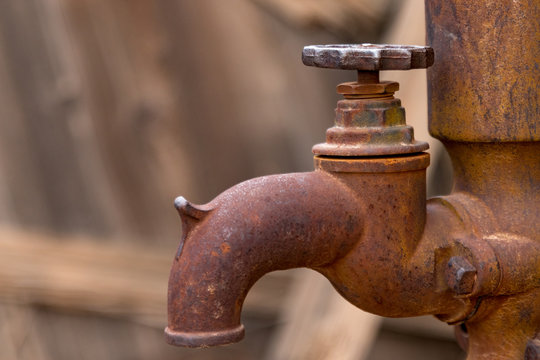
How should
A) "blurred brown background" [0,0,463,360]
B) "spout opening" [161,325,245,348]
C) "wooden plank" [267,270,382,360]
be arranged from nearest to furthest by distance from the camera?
"spout opening" [161,325,245,348] → "wooden plank" [267,270,382,360] → "blurred brown background" [0,0,463,360]

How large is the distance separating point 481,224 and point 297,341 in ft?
4.29

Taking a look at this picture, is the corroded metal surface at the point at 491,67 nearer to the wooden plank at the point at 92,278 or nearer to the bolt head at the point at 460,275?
the bolt head at the point at 460,275

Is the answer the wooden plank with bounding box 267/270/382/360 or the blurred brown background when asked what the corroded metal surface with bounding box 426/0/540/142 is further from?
the blurred brown background

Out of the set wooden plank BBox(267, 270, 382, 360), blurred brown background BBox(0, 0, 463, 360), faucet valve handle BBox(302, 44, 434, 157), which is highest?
faucet valve handle BBox(302, 44, 434, 157)

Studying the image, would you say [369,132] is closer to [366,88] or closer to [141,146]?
[366,88]

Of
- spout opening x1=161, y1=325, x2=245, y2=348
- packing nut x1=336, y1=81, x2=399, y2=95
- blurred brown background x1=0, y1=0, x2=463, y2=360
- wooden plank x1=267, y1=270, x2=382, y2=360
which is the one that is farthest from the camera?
blurred brown background x1=0, y1=0, x2=463, y2=360

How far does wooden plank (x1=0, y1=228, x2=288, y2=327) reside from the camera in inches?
93.7

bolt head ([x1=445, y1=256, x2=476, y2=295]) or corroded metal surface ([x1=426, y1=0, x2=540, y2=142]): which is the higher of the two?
corroded metal surface ([x1=426, y1=0, x2=540, y2=142])

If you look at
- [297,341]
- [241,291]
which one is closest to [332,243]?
[241,291]

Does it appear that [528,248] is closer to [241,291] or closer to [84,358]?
[241,291]

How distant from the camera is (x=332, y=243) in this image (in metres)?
0.96

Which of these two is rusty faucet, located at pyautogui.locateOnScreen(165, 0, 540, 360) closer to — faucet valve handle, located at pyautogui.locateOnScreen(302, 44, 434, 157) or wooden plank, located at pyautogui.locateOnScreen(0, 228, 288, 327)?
faucet valve handle, located at pyautogui.locateOnScreen(302, 44, 434, 157)

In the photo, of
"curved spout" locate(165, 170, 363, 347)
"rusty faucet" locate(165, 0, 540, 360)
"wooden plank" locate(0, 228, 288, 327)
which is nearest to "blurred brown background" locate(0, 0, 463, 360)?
"wooden plank" locate(0, 228, 288, 327)

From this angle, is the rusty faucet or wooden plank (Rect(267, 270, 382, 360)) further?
wooden plank (Rect(267, 270, 382, 360))
